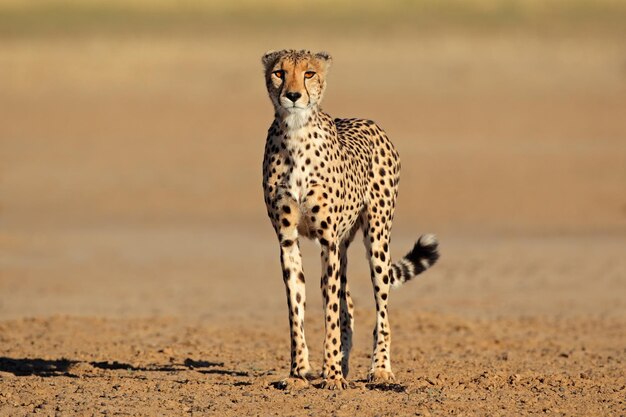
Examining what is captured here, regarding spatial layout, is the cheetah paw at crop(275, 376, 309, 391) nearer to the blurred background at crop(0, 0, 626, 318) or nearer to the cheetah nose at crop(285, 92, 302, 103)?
the cheetah nose at crop(285, 92, 302, 103)

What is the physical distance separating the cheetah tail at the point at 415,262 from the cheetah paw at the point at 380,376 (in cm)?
60

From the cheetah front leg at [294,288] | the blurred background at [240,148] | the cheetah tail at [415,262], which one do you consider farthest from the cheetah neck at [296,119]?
the blurred background at [240,148]

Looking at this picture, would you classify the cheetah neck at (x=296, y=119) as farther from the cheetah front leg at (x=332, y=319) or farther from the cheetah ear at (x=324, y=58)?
the cheetah front leg at (x=332, y=319)

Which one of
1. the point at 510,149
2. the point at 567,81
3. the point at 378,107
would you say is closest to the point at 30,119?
the point at 378,107

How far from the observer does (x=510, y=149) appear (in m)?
21.4

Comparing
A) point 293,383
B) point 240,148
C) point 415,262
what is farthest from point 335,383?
point 240,148

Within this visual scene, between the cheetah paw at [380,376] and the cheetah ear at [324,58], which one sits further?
the cheetah paw at [380,376]

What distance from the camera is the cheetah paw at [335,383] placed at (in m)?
6.87

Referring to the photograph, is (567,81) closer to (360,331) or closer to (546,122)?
(546,122)

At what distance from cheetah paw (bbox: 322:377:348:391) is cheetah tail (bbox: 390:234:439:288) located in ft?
3.22

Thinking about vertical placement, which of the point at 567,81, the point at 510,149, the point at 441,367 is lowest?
the point at 441,367

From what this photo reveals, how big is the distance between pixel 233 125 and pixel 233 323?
46.5 ft

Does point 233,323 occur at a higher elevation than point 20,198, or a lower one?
lower

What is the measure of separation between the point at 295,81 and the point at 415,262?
165 centimetres
